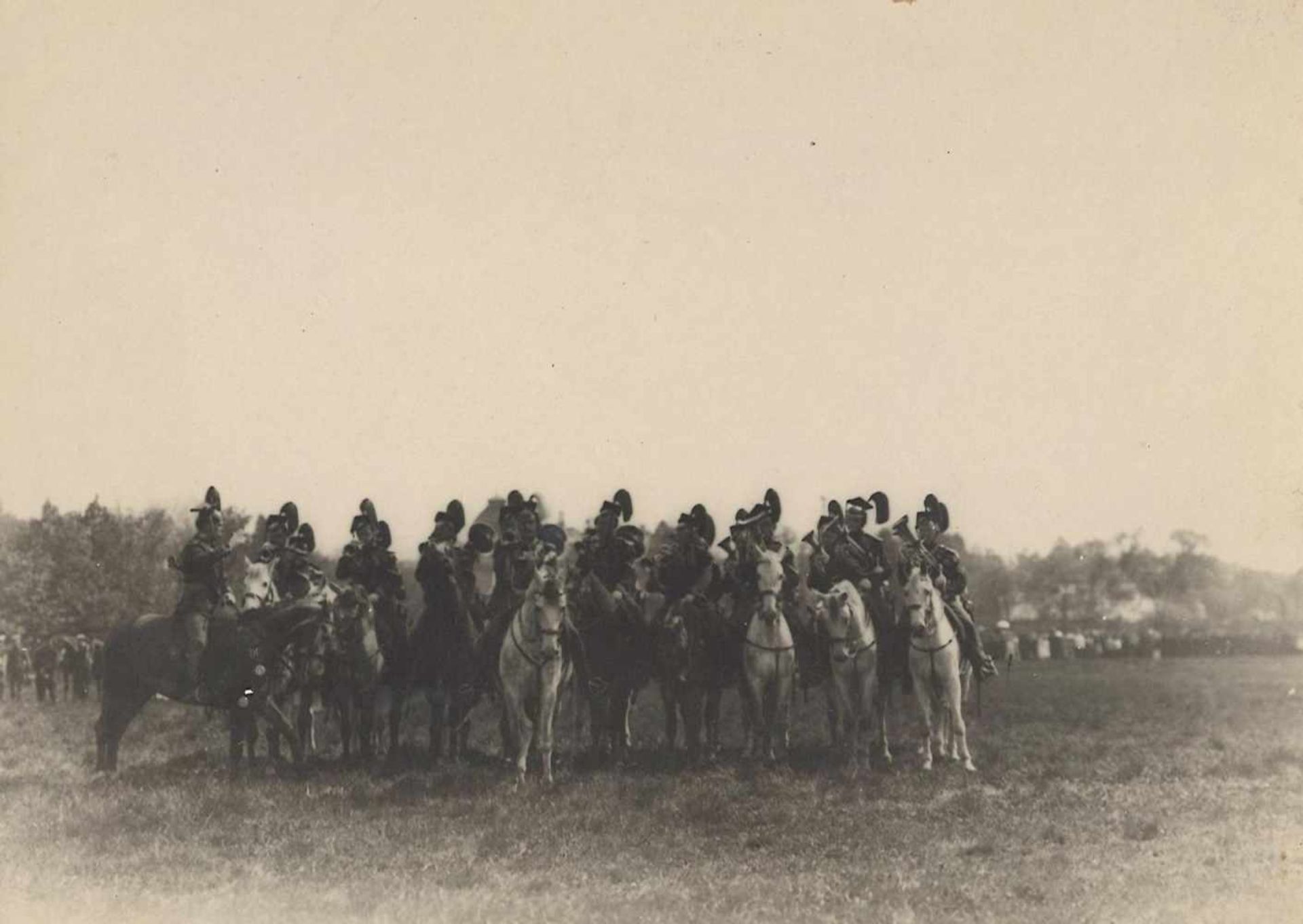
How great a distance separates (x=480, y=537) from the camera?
528 inches

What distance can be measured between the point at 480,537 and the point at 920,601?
4375 mm

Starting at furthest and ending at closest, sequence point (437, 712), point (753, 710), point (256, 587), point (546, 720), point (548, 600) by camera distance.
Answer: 1. point (437, 712)
2. point (753, 710)
3. point (256, 587)
4. point (546, 720)
5. point (548, 600)

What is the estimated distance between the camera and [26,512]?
12664mm

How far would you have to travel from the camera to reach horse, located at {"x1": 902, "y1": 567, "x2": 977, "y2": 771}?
41.2 feet

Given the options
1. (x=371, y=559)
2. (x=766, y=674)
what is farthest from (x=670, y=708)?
(x=371, y=559)

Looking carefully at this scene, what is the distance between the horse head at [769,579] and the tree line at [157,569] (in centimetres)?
105

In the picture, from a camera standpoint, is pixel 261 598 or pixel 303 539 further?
pixel 303 539

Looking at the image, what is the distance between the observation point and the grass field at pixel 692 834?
10344 millimetres

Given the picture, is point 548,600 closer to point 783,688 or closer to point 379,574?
point 379,574

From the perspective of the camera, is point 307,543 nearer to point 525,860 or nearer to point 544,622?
point 544,622

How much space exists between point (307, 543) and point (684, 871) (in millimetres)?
5192

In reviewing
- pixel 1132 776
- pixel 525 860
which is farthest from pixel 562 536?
pixel 1132 776

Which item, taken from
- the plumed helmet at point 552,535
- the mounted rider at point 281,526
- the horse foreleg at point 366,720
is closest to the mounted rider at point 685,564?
the plumed helmet at point 552,535

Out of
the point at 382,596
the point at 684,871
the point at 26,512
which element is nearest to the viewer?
the point at 684,871
